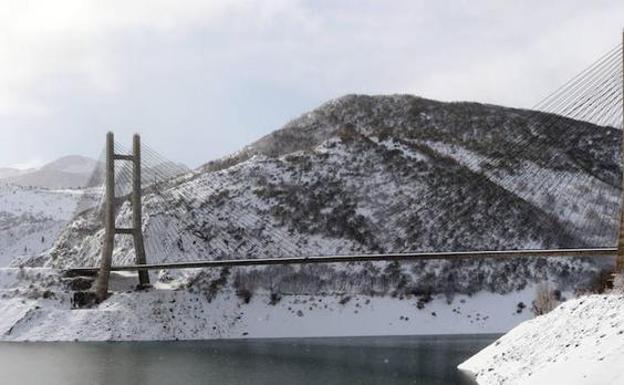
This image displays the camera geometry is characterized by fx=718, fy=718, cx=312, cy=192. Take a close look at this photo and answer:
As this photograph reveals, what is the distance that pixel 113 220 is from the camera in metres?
45.8

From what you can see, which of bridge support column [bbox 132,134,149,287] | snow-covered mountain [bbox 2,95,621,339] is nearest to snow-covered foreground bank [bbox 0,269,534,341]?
snow-covered mountain [bbox 2,95,621,339]

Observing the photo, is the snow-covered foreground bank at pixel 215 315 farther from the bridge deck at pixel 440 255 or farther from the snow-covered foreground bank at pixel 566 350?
the snow-covered foreground bank at pixel 566 350

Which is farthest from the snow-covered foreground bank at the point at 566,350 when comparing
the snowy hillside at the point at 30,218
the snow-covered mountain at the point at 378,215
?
the snowy hillside at the point at 30,218

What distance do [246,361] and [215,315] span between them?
1337 centimetres

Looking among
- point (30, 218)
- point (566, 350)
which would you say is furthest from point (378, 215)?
point (30, 218)

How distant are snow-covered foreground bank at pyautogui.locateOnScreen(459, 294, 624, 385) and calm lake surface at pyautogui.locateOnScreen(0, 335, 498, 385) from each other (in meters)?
1.73

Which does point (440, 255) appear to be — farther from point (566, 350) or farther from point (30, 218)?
point (30, 218)

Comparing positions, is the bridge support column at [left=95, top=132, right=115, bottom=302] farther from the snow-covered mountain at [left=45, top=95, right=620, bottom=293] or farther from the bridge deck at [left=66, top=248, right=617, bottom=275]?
the snow-covered mountain at [left=45, top=95, right=620, bottom=293]

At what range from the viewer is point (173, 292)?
151 ft

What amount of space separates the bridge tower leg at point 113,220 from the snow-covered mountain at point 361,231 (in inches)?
62.4

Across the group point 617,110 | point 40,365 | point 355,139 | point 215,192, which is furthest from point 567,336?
point 355,139

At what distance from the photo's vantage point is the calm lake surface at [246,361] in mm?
26094

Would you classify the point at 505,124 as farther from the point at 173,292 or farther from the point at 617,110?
the point at 617,110

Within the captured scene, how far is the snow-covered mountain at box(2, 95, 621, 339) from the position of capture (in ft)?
152
